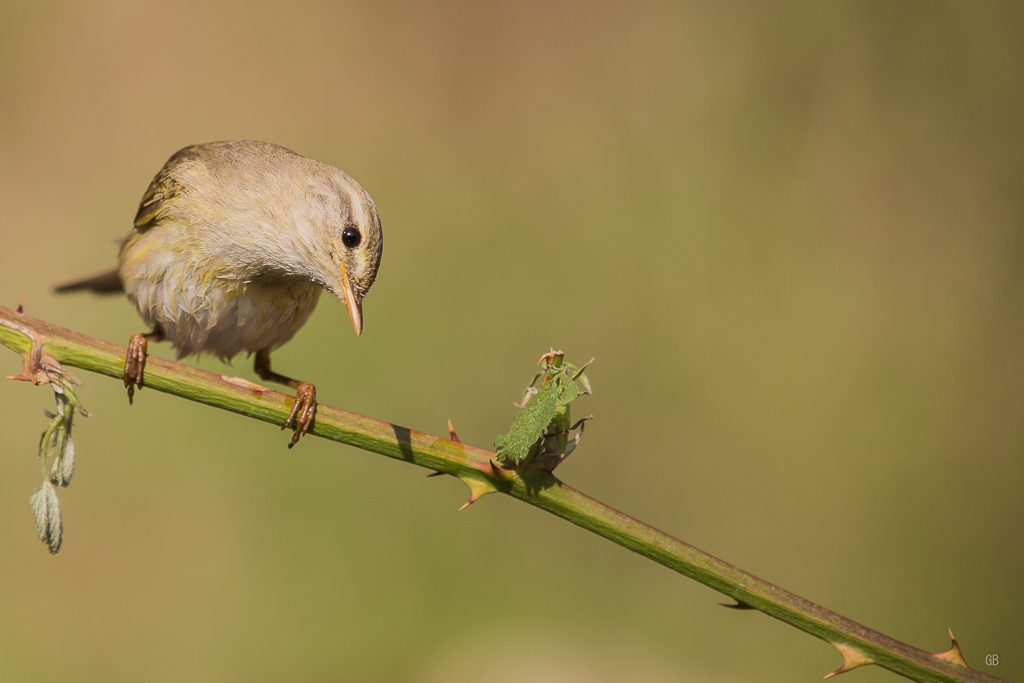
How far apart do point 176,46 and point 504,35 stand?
7.72 feet

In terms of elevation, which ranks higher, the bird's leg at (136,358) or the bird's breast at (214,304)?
the bird's breast at (214,304)

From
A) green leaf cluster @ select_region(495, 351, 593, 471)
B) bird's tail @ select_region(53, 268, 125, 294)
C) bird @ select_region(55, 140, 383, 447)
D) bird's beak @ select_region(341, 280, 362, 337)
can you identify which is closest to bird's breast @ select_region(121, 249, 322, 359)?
bird @ select_region(55, 140, 383, 447)

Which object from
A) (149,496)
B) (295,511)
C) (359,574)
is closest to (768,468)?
(359,574)

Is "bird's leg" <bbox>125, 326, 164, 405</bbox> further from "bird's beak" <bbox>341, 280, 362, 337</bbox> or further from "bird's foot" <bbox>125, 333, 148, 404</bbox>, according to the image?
"bird's beak" <bbox>341, 280, 362, 337</bbox>

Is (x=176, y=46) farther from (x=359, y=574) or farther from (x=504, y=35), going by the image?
(x=359, y=574)

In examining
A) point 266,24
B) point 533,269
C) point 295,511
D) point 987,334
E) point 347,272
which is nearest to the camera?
point 347,272

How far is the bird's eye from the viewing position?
2695 mm

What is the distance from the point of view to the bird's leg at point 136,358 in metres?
1.98

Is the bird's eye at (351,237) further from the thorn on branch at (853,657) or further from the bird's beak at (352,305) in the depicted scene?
the thorn on branch at (853,657)

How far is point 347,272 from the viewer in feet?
8.86

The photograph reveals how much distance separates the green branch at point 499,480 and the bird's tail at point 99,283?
7.24 feet

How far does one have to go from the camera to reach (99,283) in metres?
3.89

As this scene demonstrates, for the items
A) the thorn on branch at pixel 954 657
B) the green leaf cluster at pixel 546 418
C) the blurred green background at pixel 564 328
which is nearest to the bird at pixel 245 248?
the green leaf cluster at pixel 546 418

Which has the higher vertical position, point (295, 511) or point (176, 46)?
point (176, 46)
